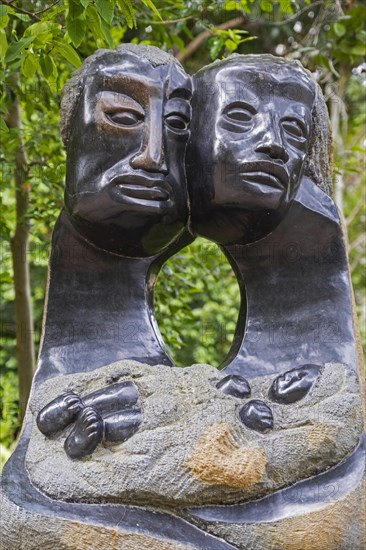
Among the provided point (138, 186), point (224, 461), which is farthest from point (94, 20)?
point (224, 461)

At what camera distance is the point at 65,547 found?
2.34 metres

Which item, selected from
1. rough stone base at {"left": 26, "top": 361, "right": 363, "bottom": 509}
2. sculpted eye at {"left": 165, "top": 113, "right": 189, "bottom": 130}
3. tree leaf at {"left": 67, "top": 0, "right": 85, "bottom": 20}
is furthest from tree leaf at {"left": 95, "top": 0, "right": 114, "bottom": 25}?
rough stone base at {"left": 26, "top": 361, "right": 363, "bottom": 509}

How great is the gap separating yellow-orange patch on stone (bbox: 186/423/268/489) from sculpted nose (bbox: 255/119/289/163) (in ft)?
3.14

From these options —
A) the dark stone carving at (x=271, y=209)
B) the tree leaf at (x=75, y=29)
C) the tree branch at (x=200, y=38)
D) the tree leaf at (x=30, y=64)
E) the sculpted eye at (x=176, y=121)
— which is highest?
the tree branch at (x=200, y=38)

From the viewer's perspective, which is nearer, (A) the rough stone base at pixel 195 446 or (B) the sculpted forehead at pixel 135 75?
(A) the rough stone base at pixel 195 446

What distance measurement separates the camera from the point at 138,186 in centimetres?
285

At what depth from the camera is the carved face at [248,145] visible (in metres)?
2.86

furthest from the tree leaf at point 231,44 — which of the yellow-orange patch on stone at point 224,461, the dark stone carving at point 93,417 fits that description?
the yellow-orange patch on stone at point 224,461

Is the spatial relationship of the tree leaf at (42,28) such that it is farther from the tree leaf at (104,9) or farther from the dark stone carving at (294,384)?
the dark stone carving at (294,384)

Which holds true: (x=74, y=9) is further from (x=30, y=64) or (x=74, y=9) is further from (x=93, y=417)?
(x=93, y=417)

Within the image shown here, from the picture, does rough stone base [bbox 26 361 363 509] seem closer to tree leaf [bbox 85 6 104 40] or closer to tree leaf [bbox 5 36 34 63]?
tree leaf [bbox 5 36 34 63]

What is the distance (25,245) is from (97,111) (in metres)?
2.19

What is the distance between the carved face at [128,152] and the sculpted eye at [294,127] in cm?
35

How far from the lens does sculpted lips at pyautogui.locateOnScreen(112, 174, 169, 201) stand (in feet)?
9.32
